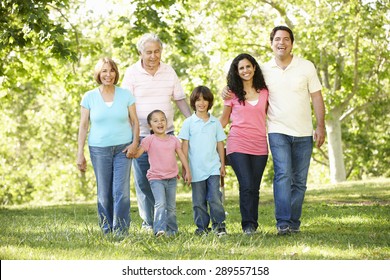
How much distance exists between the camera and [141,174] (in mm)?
8508

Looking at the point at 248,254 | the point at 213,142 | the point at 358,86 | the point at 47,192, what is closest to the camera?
the point at 248,254

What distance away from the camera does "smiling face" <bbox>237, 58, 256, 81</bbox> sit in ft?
26.5

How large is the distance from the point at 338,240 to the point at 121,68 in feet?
50.7

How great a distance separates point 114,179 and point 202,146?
1054 millimetres

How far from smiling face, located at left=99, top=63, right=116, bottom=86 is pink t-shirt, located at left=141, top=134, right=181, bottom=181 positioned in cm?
76

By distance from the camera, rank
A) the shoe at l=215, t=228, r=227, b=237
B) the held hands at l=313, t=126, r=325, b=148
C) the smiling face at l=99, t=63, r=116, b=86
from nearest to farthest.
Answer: the shoe at l=215, t=228, r=227, b=237 < the smiling face at l=99, t=63, r=116, b=86 < the held hands at l=313, t=126, r=325, b=148

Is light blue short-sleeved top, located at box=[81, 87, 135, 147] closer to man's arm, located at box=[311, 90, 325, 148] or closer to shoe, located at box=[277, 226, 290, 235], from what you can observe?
shoe, located at box=[277, 226, 290, 235]

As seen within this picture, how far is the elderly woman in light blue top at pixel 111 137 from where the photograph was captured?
7945 millimetres

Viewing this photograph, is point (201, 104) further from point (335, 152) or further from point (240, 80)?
point (335, 152)

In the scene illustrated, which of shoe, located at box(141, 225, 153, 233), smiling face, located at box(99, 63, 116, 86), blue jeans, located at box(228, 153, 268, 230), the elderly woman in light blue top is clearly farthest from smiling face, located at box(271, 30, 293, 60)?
shoe, located at box(141, 225, 153, 233)

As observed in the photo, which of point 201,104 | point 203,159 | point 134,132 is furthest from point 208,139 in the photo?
point 134,132

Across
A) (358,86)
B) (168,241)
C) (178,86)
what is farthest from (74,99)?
(168,241)

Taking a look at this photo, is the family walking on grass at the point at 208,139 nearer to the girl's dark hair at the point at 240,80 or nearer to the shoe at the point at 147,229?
the girl's dark hair at the point at 240,80

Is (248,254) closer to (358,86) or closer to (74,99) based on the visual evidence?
(74,99)
